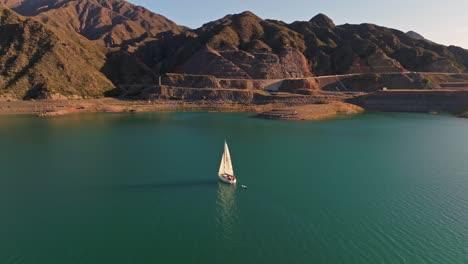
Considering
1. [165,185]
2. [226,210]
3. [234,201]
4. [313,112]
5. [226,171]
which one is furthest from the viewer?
[313,112]

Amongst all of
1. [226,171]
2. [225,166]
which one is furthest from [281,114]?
[226,171]

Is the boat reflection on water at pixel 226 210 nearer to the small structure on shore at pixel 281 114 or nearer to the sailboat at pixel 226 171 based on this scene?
the sailboat at pixel 226 171

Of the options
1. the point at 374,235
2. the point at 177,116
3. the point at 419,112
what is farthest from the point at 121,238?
the point at 419,112

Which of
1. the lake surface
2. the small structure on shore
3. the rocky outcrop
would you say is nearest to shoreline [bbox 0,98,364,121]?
the small structure on shore

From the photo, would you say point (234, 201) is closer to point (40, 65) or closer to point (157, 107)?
point (157, 107)

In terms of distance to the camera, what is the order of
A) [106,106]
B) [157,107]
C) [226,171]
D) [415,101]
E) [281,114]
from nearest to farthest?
[226,171], [281,114], [415,101], [106,106], [157,107]

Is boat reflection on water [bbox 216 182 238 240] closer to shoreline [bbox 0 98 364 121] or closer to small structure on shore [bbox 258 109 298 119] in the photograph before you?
small structure on shore [bbox 258 109 298 119]
